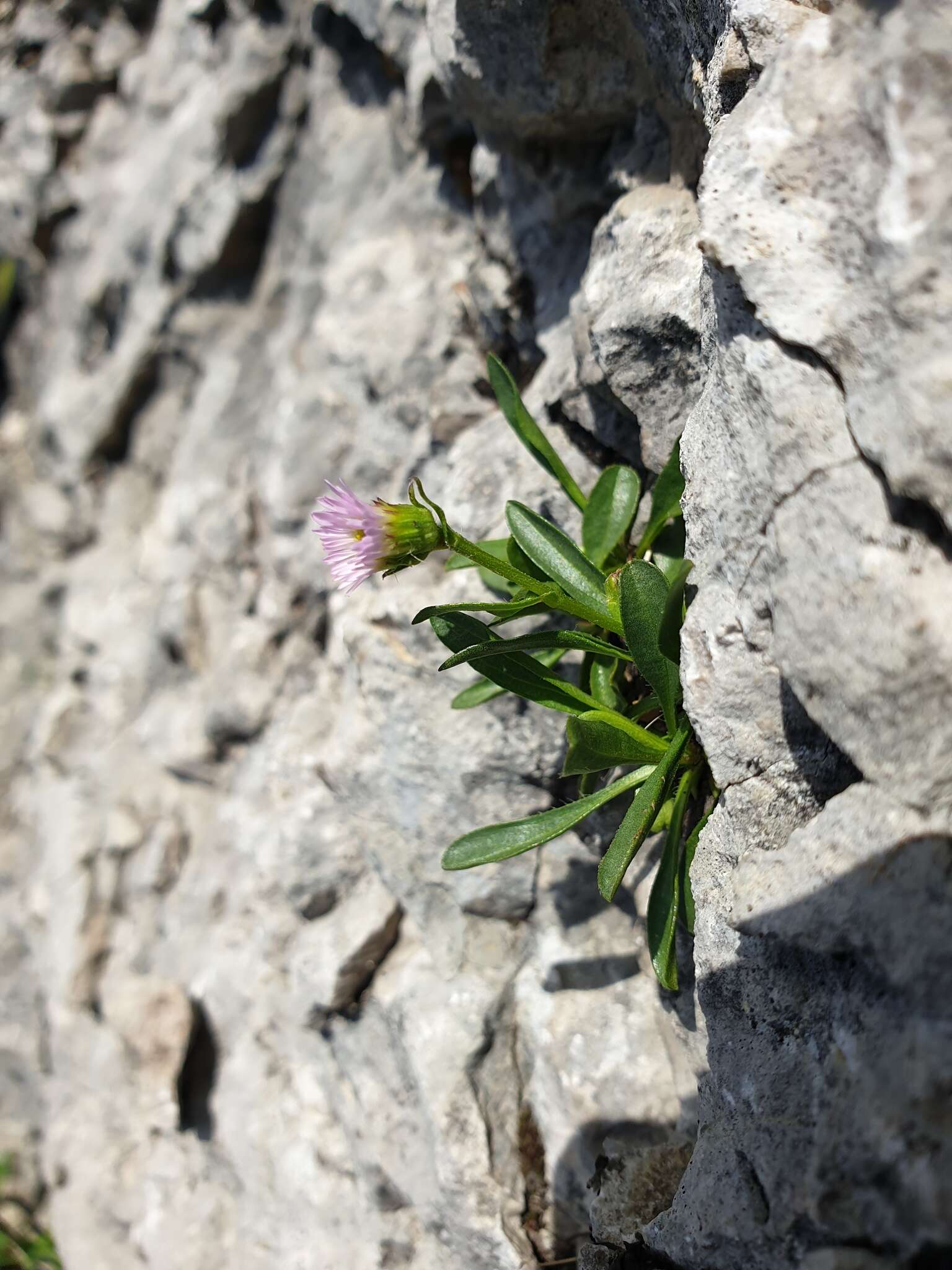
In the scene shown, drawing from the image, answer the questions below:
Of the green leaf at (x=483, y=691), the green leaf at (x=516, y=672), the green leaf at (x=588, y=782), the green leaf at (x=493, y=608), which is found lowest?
the green leaf at (x=588, y=782)

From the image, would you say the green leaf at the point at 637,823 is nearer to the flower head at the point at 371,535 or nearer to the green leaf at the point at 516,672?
the green leaf at the point at 516,672

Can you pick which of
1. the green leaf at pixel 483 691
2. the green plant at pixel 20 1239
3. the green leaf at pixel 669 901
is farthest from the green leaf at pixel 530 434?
the green plant at pixel 20 1239

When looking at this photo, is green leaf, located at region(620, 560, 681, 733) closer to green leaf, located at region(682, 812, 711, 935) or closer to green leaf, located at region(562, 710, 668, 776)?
green leaf, located at region(562, 710, 668, 776)

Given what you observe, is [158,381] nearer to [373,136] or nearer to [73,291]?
[73,291]

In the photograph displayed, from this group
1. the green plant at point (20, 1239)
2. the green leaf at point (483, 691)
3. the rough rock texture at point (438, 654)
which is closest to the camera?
the rough rock texture at point (438, 654)

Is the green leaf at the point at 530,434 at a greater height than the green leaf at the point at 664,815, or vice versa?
the green leaf at the point at 530,434

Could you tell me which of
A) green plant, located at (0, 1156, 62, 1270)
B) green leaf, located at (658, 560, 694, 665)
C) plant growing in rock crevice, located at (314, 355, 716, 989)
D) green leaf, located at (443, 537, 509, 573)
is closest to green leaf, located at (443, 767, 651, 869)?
plant growing in rock crevice, located at (314, 355, 716, 989)

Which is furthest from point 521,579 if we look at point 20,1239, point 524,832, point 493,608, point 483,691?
point 20,1239
